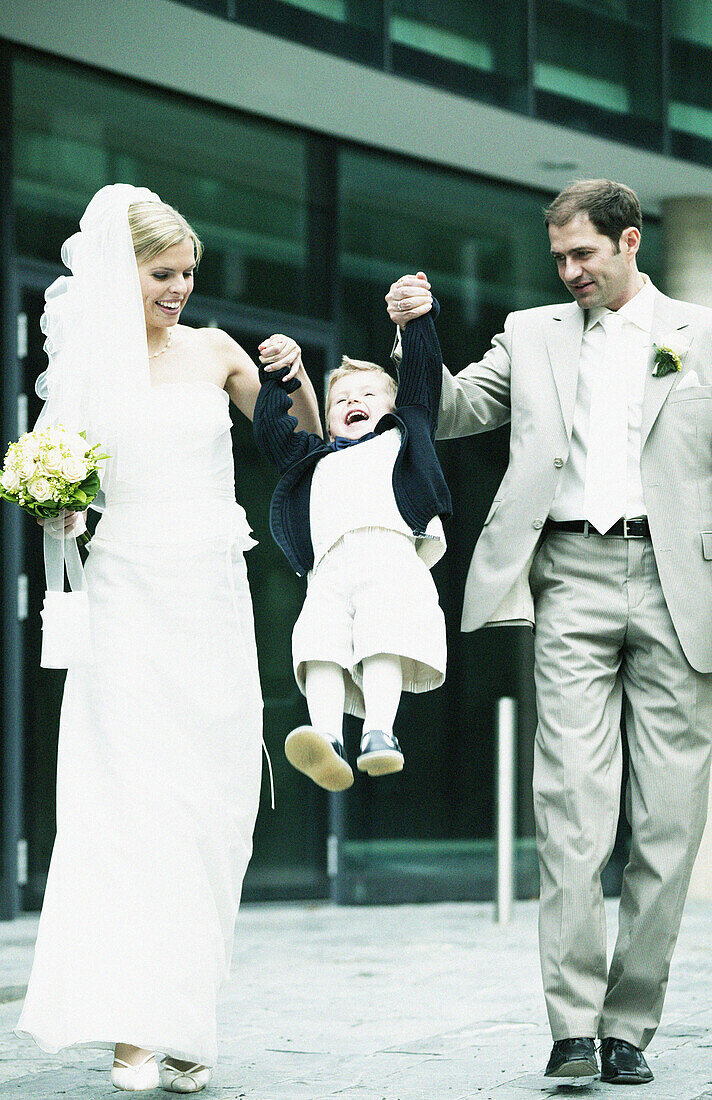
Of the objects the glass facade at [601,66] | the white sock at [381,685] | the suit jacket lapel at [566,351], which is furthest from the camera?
the glass facade at [601,66]

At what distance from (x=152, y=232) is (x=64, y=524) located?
0.81 metres

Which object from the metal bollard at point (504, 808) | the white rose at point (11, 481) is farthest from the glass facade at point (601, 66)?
the white rose at point (11, 481)

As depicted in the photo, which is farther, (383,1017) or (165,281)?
(383,1017)

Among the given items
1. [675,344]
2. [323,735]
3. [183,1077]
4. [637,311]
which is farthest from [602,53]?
[183,1077]

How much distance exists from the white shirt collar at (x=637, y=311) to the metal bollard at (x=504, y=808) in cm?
400

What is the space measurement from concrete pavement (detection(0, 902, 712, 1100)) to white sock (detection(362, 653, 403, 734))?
965 millimetres

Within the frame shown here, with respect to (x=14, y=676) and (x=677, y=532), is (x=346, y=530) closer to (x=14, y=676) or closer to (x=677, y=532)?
(x=677, y=532)

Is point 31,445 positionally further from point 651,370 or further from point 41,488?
point 651,370

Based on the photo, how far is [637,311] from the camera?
4.43 metres

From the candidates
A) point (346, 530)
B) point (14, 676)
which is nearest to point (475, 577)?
point (346, 530)

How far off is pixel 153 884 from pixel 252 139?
5.30m

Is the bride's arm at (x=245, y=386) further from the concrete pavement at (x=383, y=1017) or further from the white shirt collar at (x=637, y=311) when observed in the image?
the concrete pavement at (x=383, y=1017)

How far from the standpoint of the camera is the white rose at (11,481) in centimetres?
423

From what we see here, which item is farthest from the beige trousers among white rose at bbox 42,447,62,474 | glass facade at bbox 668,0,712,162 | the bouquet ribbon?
glass facade at bbox 668,0,712,162
